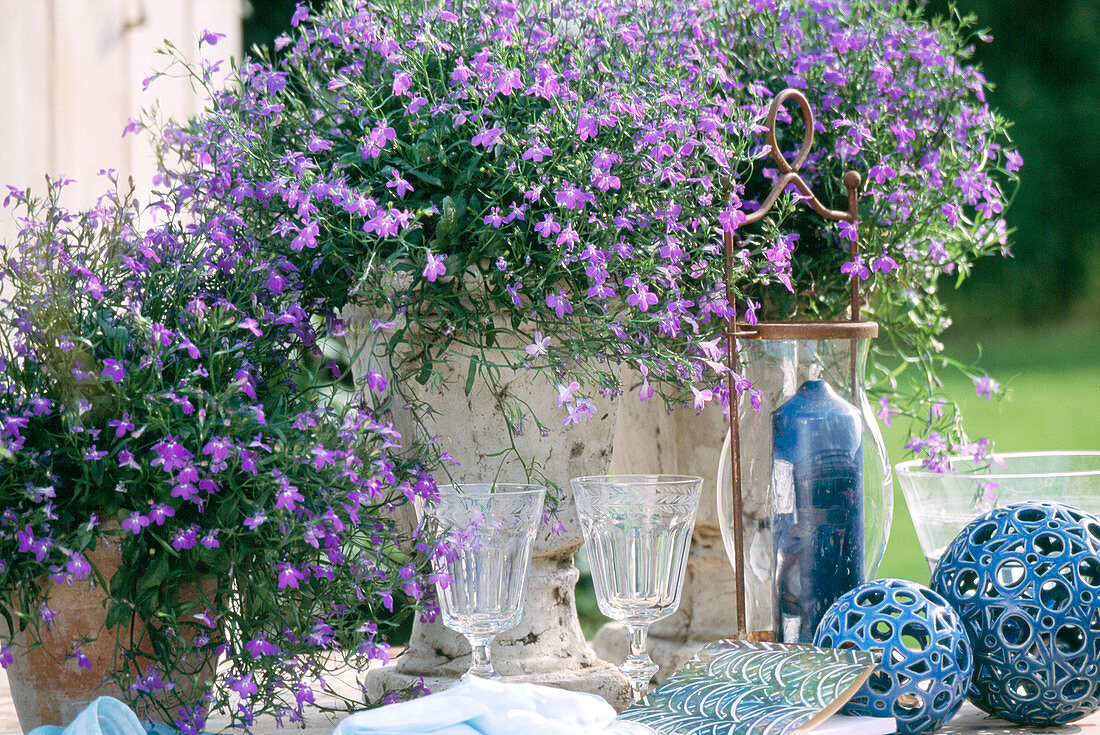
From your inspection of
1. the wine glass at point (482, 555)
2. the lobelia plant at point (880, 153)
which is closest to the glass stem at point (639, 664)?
the wine glass at point (482, 555)

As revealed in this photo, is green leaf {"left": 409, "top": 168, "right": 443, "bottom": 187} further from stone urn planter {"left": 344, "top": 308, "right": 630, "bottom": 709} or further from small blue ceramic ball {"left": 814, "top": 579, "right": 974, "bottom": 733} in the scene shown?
small blue ceramic ball {"left": 814, "top": 579, "right": 974, "bottom": 733}

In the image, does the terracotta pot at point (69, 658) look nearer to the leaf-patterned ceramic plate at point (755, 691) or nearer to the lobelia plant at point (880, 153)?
the leaf-patterned ceramic plate at point (755, 691)

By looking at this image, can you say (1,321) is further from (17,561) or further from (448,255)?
(448,255)

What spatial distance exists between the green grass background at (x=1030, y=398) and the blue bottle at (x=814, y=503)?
3.13 meters

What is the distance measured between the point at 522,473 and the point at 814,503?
0.27 meters

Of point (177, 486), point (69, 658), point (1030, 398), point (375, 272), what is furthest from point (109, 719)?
point (1030, 398)

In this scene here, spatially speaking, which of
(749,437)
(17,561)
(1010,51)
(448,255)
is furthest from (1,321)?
(1010,51)

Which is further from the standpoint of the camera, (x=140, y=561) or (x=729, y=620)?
(x=729, y=620)

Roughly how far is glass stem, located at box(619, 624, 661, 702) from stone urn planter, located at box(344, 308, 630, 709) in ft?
0.37

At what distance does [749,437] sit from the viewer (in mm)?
1018

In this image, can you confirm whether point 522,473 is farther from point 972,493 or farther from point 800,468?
point 972,493

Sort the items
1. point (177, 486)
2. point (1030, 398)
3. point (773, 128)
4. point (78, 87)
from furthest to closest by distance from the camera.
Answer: point (1030, 398) < point (78, 87) < point (773, 128) < point (177, 486)

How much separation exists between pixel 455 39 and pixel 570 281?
251 millimetres

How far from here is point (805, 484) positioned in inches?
36.7
